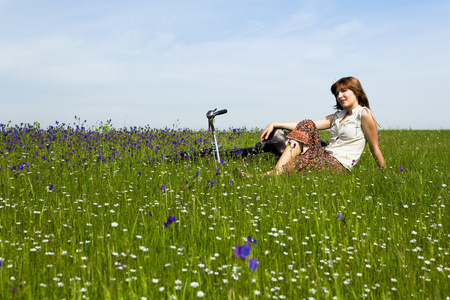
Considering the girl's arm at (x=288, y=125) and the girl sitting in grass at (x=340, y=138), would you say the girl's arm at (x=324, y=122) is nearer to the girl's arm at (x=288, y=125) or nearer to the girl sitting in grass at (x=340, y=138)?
the girl's arm at (x=288, y=125)

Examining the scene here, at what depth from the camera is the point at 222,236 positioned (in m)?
3.76

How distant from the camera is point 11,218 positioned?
447cm

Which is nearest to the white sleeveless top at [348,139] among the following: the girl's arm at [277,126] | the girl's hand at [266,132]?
the girl's arm at [277,126]

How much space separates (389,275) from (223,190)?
9.41 ft

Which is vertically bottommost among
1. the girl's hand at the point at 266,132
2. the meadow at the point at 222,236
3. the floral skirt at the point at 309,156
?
the meadow at the point at 222,236

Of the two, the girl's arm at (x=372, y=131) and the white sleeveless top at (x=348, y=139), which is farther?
the white sleeveless top at (x=348, y=139)

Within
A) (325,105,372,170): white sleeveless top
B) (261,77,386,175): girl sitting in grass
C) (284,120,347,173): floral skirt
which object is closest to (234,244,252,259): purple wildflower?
(261,77,386,175): girl sitting in grass

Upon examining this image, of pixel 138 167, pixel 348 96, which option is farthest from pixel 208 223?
pixel 348 96

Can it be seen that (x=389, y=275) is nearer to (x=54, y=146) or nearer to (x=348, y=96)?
(x=348, y=96)

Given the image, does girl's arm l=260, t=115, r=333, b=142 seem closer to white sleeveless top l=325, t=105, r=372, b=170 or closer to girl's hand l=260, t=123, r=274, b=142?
girl's hand l=260, t=123, r=274, b=142

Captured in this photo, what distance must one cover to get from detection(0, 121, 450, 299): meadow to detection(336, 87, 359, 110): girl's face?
47.6 inches

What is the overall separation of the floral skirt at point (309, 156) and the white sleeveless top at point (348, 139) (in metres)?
0.15

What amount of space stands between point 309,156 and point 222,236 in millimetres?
3908

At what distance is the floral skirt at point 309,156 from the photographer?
7.14 meters
